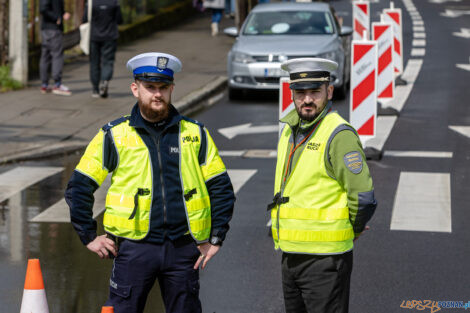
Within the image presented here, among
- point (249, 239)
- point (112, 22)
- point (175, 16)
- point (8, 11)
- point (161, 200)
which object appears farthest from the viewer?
point (175, 16)

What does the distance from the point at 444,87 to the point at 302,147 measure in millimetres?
14908

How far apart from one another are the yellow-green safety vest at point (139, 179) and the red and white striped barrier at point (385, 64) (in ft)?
34.1

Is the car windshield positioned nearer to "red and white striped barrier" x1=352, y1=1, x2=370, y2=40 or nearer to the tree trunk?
"red and white striped barrier" x1=352, y1=1, x2=370, y2=40

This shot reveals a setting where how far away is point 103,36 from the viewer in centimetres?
1714

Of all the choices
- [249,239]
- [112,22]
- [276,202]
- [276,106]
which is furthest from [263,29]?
[276,202]

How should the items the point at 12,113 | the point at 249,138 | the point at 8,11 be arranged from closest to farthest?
the point at 249,138 < the point at 12,113 < the point at 8,11

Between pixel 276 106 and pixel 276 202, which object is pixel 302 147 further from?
pixel 276 106

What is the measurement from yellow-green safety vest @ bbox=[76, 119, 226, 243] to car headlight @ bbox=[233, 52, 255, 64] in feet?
42.1

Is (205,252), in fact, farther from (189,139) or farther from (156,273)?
(189,139)

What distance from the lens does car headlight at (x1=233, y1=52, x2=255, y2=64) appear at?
713 inches

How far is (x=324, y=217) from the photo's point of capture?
5285mm

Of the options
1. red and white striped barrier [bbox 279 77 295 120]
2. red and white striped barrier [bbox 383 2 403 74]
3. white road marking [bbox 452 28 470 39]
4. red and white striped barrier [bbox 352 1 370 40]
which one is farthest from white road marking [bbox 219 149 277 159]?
white road marking [bbox 452 28 470 39]

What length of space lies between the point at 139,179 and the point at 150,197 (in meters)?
0.10

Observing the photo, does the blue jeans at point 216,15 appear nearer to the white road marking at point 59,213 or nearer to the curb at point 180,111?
the curb at point 180,111
